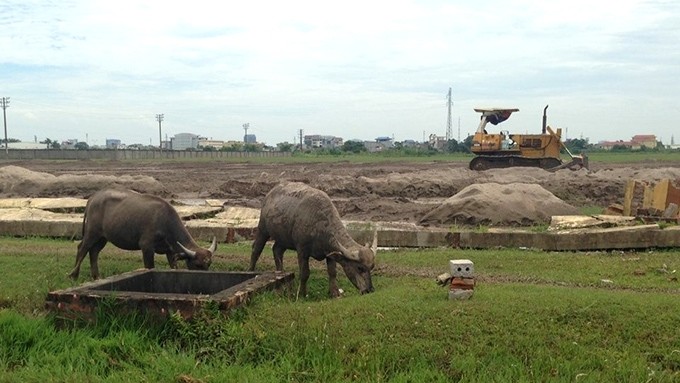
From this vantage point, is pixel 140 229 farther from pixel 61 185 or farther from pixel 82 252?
pixel 61 185

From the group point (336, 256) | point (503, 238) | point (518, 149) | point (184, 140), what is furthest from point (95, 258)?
point (184, 140)

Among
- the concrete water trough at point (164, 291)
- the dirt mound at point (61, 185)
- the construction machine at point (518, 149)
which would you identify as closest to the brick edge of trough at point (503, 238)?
the concrete water trough at point (164, 291)

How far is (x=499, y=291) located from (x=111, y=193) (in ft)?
20.9

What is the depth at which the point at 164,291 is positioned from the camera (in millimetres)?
10055

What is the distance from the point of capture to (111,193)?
1129cm

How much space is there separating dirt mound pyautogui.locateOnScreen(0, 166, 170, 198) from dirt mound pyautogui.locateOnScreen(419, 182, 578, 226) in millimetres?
13556

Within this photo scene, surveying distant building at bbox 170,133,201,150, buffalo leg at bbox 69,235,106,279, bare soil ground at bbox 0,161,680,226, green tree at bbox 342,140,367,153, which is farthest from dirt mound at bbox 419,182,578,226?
distant building at bbox 170,133,201,150

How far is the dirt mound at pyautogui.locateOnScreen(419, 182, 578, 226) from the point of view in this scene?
17.5 m

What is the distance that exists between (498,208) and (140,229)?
9901mm

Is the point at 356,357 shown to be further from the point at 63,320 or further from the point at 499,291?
the point at 63,320

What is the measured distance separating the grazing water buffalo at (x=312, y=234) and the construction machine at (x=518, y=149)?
2836cm

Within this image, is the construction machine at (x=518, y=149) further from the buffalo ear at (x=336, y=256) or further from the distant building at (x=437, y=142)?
the distant building at (x=437, y=142)

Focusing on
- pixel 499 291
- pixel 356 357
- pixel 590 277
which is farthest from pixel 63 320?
pixel 590 277

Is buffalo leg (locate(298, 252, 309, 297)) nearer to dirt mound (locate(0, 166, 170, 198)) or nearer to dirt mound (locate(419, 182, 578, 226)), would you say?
dirt mound (locate(419, 182, 578, 226))
